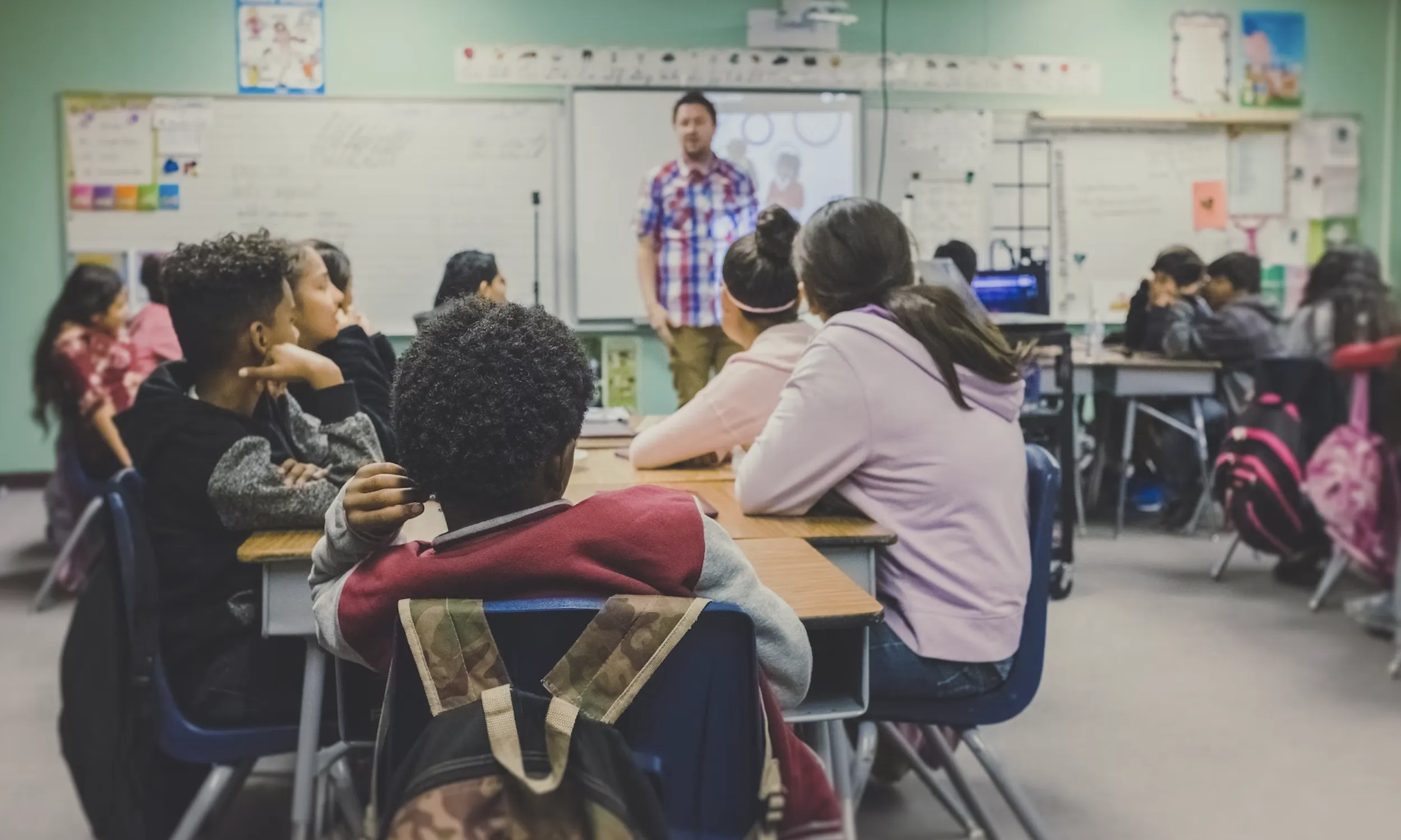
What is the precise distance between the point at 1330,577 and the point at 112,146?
17.5ft

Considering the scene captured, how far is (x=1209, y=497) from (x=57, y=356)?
14.6 feet

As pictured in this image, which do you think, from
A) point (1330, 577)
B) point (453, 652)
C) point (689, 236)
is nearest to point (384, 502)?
point (453, 652)

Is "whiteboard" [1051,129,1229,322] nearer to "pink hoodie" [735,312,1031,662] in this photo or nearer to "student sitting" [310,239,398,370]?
"student sitting" [310,239,398,370]

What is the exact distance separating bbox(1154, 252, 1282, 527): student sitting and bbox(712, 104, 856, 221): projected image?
1.62 meters

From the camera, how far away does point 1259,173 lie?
6.85 meters

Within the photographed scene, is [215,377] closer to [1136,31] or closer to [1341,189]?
[1136,31]

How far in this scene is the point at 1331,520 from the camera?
408 centimetres

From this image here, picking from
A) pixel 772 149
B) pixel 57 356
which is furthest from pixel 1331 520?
pixel 57 356

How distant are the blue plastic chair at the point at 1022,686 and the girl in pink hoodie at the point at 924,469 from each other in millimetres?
18

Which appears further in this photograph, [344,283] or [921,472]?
[344,283]

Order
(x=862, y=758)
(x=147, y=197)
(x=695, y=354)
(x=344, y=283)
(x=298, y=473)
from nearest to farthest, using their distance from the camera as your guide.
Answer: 1. (x=298, y=473)
2. (x=862, y=758)
3. (x=344, y=283)
4. (x=695, y=354)
5. (x=147, y=197)

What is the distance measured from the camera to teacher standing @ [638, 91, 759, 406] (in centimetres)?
535

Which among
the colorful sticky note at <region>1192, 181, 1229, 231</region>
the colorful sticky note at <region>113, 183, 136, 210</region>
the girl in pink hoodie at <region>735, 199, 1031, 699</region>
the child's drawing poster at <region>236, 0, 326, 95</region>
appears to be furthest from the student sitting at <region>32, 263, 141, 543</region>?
the colorful sticky note at <region>1192, 181, 1229, 231</region>

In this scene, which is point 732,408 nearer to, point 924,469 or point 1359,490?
point 924,469
